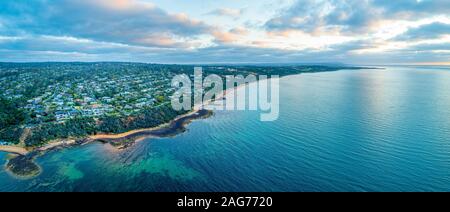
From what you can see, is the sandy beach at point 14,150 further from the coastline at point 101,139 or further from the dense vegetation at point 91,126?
the dense vegetation at point 91,126

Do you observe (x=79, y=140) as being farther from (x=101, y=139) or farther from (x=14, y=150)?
(x=14, y=150)

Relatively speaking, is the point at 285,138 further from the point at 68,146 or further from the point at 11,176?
the point at 11,176

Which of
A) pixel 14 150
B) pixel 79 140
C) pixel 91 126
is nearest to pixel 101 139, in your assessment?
pixel 79 140

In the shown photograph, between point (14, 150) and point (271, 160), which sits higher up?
point (14, 150)

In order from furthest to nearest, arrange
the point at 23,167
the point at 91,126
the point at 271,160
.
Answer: the point at 91,126 < the point at 271,160 < the point at 23,167

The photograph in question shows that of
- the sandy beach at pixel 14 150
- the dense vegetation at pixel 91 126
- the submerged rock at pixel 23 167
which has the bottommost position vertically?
the submerged rock at pixel 23 167

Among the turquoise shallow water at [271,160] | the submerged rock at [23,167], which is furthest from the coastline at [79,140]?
the turquoise shallow water at [271,160]

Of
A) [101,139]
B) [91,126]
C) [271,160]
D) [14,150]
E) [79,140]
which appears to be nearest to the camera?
[271,160]

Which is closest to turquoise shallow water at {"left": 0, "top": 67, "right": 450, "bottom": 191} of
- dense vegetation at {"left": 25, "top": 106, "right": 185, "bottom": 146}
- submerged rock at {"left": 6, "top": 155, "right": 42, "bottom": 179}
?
submerged rock at {"left": 6, "top": 155, "right": 42, "bottom": 179}

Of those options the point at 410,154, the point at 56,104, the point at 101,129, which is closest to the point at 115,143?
the point at 101,129

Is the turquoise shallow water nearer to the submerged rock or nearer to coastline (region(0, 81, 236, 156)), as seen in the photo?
the submerged rock
